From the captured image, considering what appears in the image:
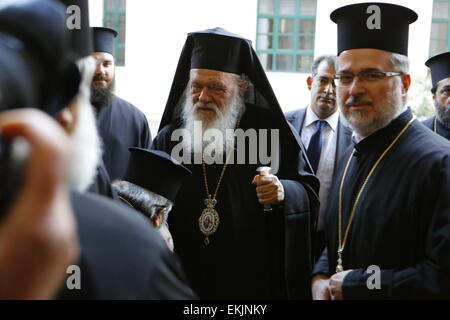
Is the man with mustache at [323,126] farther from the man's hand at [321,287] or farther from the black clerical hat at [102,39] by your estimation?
the black clerical hat at [102,39]

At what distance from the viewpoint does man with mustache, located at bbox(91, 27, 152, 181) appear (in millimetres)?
4917

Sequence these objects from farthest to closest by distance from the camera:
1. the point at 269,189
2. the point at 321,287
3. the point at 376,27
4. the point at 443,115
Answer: the point at 443,115 < the point at 269,189 < the point at 376,27 < the point at 321,287

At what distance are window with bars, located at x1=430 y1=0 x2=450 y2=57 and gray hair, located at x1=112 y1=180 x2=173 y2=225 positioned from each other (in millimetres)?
14666

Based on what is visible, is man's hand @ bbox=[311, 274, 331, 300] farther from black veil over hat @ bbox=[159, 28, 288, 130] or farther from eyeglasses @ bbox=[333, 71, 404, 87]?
black veil over hat @ bbox=[159, 28, 288, 130]

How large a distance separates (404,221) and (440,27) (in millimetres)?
Result: 15459

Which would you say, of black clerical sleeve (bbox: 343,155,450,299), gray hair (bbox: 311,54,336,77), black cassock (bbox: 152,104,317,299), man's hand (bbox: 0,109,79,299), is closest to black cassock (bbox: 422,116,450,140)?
gray hair (bbox: 311,54,336,77)

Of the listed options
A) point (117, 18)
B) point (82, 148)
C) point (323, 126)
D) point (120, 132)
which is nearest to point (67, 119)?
point (82, 148)

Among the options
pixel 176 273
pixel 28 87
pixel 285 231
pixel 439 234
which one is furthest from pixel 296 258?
pixel 28 87

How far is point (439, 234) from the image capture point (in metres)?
2.39

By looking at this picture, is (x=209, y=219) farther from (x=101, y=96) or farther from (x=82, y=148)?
(x=82, y=148)

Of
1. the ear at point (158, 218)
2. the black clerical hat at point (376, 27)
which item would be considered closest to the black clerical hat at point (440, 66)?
the black clerical hat at point (376, 27)

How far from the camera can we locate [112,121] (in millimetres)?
5098

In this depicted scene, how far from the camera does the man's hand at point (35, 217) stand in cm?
62
